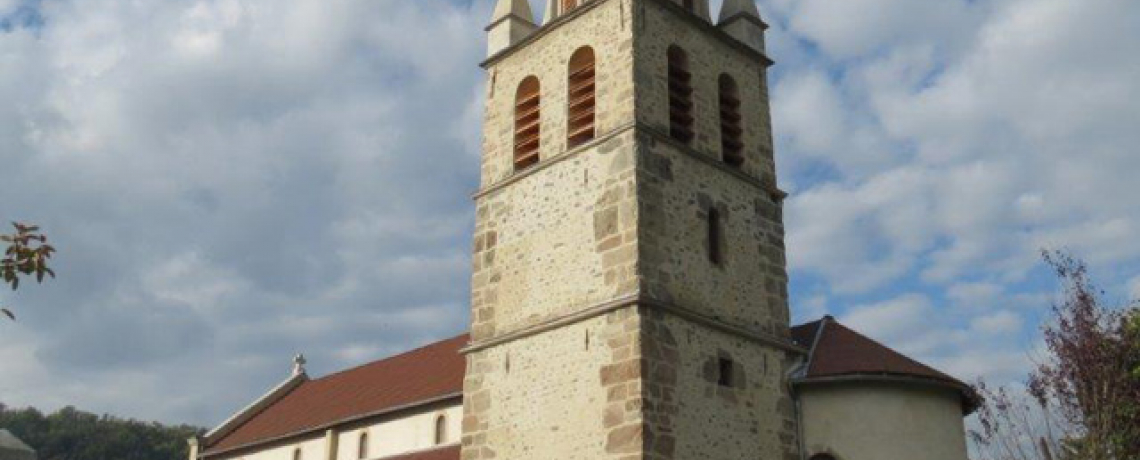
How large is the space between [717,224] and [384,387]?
453 inches

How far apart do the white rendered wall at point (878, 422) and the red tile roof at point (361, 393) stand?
8.14 m

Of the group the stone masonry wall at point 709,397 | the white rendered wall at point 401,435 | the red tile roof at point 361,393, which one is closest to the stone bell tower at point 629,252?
the stone masonry wall at point 709,397

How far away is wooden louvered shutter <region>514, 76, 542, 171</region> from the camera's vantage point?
19.9 metres

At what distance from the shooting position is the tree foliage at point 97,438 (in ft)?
264

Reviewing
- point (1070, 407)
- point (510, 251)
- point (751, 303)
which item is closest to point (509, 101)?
point (510, 251)

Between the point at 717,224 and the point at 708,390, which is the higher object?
the point at 717,224

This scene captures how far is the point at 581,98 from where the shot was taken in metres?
19.3

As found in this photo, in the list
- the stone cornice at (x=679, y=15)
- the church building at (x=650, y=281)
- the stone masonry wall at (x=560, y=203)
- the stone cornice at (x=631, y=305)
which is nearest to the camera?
the stone cornice at (x=631, y=305)

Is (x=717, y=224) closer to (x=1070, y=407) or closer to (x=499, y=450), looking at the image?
(x=499, y=450)

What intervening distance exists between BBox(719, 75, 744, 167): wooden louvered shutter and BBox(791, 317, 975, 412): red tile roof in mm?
3691

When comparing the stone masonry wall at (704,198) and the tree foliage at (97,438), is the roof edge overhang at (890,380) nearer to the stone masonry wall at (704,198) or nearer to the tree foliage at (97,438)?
the stone masonry wall at (704,198)

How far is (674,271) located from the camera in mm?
17141

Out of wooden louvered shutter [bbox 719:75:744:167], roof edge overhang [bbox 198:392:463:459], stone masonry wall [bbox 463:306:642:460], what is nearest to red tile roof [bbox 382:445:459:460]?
roof edge overhang [bbox 198:392:463:459]

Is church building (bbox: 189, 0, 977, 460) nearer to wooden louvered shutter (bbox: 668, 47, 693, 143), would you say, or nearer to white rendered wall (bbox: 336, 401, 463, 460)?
wooden louvered shutter (bbox: 668, 47, 693, 143)
